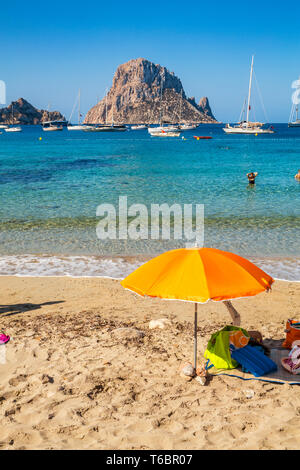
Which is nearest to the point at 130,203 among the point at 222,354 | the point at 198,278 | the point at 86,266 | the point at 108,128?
the point at 86,266

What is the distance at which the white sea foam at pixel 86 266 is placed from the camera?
12141mm

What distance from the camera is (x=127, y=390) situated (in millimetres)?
5773

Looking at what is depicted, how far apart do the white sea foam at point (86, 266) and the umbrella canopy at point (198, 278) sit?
6324 mm

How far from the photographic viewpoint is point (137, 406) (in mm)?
5402

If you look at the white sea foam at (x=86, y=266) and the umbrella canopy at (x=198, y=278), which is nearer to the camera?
the umbrella canopy at (x=198, y=278)

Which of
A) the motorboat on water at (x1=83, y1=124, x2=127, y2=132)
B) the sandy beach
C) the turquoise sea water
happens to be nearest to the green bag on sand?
the sandy beach

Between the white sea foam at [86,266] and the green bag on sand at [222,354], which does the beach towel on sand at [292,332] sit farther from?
the white sea foam at [86,266]

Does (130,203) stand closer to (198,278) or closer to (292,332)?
(292,332)

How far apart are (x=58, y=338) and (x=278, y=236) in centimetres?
1137

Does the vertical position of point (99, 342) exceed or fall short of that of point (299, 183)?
it falls short

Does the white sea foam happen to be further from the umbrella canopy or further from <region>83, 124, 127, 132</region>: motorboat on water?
<region>83, 124, 127, 132</region>: motorboat on water

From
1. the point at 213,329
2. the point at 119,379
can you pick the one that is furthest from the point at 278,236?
the point at 119,379

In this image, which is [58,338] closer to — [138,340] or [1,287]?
[138,340]

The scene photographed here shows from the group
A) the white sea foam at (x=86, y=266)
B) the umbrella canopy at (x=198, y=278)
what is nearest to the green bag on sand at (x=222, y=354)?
the umbrella canopy at (x=198, y=278)
